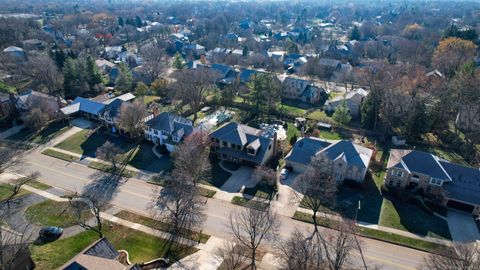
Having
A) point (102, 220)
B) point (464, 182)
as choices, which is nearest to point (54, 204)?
point (102, 220)

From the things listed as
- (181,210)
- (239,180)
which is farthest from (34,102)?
(239,180)

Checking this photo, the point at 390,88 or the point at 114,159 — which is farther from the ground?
the point at 390,88

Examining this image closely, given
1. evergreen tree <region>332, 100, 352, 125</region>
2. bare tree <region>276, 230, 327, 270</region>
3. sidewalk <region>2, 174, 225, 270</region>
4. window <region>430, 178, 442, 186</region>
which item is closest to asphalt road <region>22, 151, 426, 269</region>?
sidewalk <region>2, 174, 225, 270</region>

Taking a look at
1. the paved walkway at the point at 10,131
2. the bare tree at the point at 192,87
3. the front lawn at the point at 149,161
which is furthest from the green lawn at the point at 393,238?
the paved walkway at the point at 10,131

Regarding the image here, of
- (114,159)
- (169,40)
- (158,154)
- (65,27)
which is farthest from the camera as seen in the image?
(65,27)

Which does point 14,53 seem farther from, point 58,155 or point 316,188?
point 316,188

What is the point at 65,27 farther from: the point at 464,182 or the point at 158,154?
the point at 464,182
